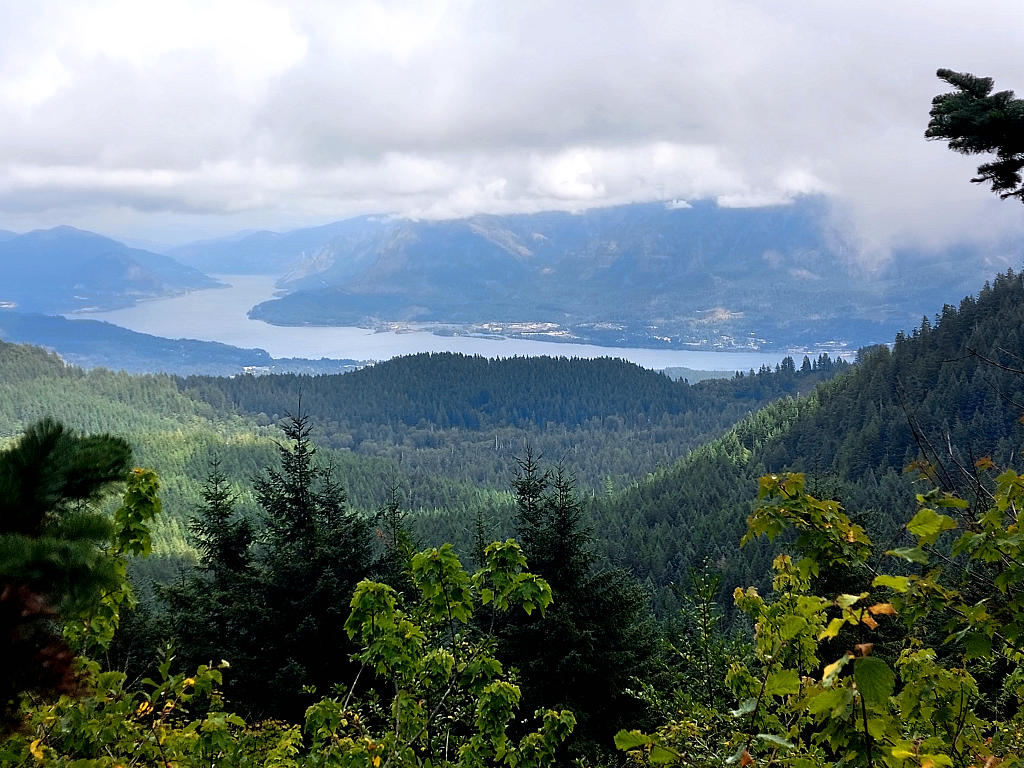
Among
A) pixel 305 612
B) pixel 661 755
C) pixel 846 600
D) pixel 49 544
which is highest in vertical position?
pixel 49 544

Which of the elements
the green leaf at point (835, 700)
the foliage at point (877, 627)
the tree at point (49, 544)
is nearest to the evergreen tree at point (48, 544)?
the tree at point (49, 544)

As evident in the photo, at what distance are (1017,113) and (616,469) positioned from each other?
632ft

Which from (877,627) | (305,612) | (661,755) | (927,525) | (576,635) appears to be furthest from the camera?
(305,612)

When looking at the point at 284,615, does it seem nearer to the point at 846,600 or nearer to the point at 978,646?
the point at 978,646

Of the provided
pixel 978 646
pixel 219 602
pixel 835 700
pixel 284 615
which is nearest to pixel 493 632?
pixel 284 615

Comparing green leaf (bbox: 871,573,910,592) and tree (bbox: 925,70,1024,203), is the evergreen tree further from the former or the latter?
tree (bbox: 925,70,1024,203)

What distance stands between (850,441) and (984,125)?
4940 inches

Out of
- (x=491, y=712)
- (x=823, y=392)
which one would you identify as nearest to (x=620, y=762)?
(x=491, y=712)

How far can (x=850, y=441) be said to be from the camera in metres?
118

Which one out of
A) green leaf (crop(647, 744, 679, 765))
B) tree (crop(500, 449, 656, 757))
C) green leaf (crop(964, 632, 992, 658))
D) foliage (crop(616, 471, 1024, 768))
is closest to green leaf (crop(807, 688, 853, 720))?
foliage (crop(616, 471, 1024, 768))

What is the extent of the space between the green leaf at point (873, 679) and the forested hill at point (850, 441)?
259 ft

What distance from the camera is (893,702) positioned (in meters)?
4.12

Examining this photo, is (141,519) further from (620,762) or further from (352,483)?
(352,483)

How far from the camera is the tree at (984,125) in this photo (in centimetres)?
428
